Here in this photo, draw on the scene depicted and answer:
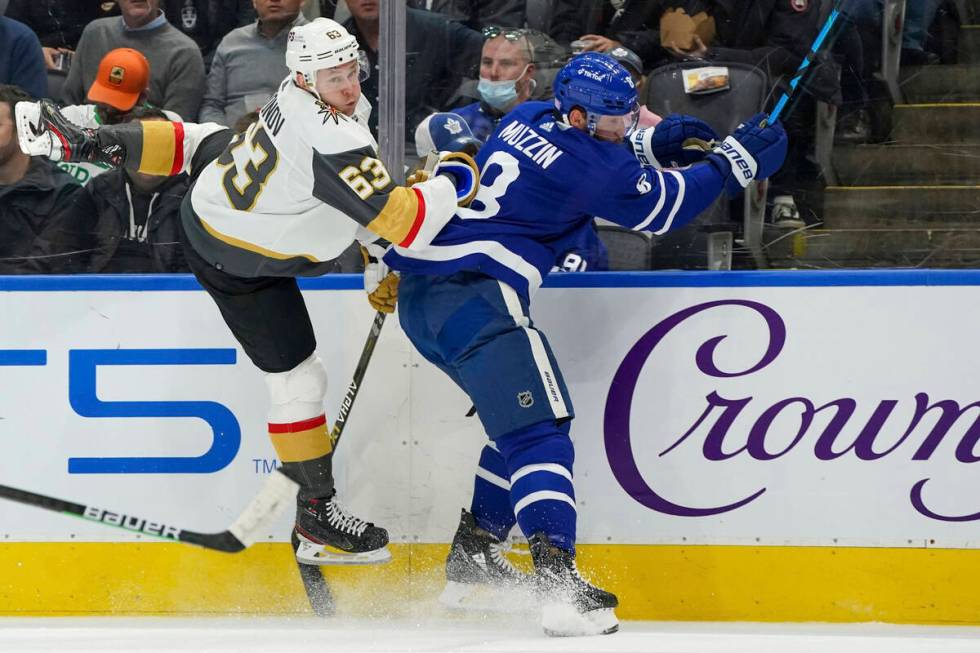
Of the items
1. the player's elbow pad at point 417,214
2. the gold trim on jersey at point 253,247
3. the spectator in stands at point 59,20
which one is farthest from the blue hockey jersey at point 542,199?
the spectator in stands at point 59,20

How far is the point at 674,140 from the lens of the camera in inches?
127

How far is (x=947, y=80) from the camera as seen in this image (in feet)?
10.5

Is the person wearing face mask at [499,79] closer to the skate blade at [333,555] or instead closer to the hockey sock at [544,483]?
the hockey sock at [544,483]

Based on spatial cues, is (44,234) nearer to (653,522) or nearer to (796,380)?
(653,522)

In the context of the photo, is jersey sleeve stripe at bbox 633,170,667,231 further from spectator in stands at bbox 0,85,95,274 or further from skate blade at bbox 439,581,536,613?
spectator in stands at bbox 0,85,95,274

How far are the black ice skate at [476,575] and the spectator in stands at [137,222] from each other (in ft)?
3.37

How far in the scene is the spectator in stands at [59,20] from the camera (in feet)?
11.1

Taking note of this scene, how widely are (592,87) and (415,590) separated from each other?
137cm

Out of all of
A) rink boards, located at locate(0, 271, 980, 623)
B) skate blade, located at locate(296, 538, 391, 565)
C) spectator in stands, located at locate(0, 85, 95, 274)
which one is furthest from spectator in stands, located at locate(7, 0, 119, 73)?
skate blade, located at locate(296, 538, 391, 565)

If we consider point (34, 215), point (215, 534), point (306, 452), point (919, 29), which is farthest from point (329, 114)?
point (919, 29)

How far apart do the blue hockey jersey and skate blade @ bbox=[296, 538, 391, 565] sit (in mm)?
719

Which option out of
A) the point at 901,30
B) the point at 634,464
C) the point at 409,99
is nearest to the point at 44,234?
the point at 409,99

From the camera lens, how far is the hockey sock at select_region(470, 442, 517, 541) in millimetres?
3143

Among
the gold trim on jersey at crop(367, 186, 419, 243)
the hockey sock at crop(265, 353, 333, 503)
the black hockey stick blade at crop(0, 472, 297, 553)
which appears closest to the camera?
the black hockey stick blade at crop(0, 472, 297, 553)
